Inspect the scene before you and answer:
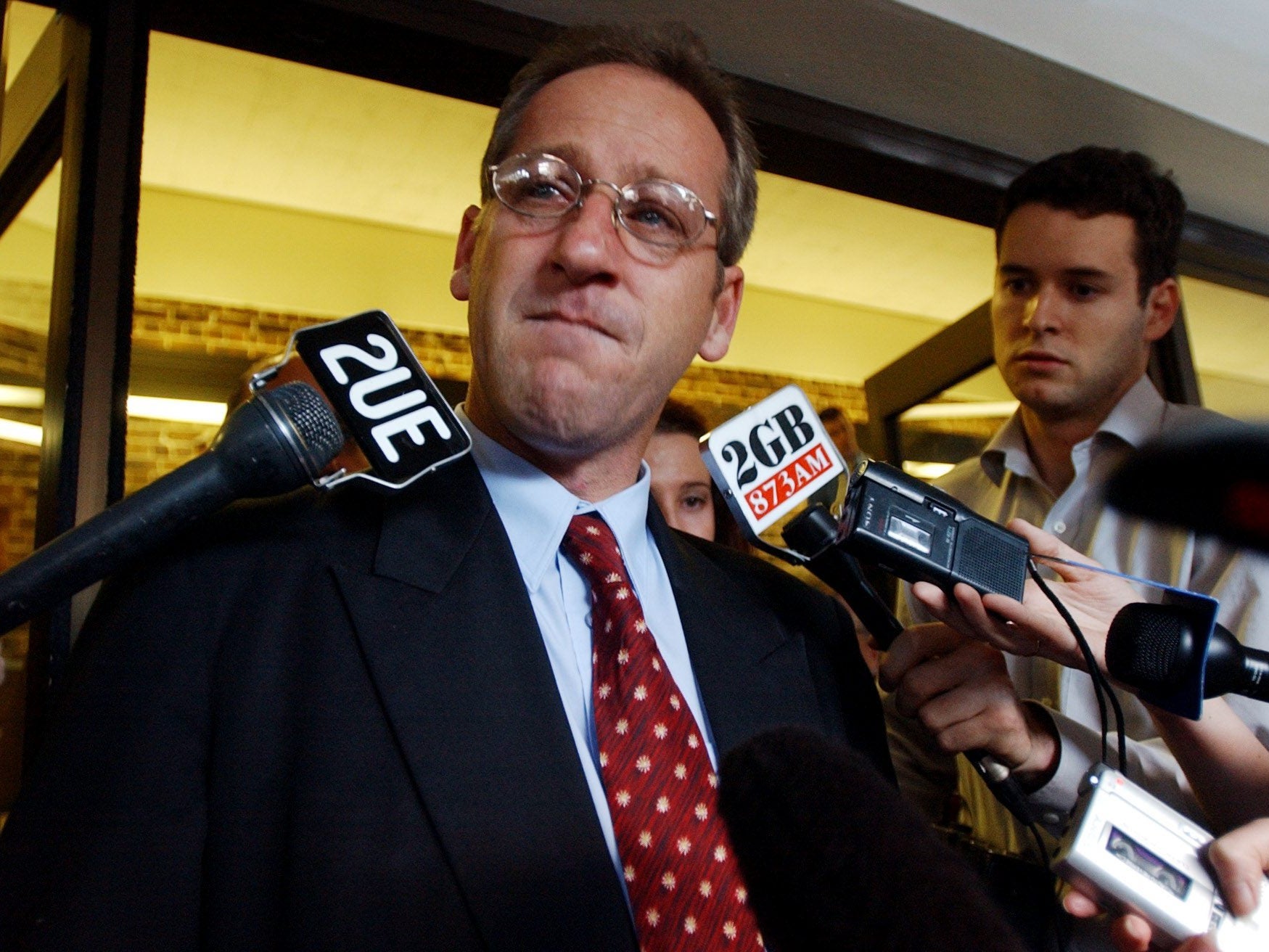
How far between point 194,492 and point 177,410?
384cm

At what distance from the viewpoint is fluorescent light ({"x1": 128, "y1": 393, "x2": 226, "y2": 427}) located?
4070 mm

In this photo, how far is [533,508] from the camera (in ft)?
3.41

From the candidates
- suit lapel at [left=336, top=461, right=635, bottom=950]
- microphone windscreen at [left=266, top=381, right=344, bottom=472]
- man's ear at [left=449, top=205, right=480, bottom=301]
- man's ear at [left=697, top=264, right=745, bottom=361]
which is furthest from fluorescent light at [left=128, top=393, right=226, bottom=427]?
microphone windscreen at [left=266, top=381, right=344, bottom=472]

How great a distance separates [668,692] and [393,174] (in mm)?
3399

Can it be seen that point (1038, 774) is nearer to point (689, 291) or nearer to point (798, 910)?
point (689, 291)

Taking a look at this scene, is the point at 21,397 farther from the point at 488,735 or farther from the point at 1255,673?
the point at 1255,673

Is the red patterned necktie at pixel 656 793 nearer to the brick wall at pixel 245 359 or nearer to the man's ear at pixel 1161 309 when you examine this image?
the man's ear at pixel 1161 309

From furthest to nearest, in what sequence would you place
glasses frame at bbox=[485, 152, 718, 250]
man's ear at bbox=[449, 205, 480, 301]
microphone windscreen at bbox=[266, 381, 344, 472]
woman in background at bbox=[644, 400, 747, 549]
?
woman in background at bbox=[644, 400, 747, 549] → man's ear at bbox=[449, 205, 480, 301] → glasses frame at bbox=[485, 152, 718, 250] → microphone windscreen at bbox=[266, 381, 344, 472]

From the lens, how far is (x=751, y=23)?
180 cm

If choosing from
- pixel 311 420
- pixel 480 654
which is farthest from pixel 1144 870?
pixel 311 420

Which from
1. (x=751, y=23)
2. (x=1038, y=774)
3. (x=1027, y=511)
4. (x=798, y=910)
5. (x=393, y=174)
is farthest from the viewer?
(x=393, y=174)

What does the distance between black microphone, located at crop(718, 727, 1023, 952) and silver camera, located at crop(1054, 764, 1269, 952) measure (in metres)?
0.47

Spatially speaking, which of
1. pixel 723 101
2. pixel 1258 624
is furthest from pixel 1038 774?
pixel 723 101

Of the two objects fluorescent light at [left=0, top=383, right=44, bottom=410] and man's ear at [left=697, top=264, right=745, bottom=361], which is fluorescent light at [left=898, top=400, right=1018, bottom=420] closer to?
man's ear at [left=697, top=264, right=745, bottom=361]
